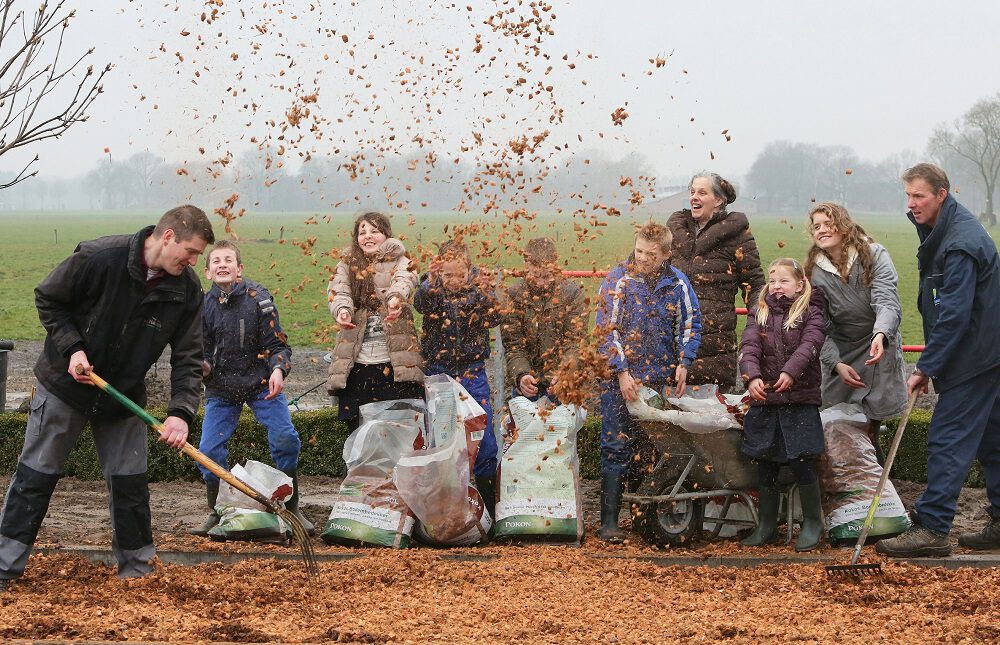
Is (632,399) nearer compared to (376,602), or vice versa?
(376,602)

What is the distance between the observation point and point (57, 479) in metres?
5.18

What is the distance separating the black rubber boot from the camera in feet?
20.9

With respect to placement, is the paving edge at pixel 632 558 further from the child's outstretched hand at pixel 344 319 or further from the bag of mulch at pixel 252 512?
the child's outstretched hand at pixel 344 319

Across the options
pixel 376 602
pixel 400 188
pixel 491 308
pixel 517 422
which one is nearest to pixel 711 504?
pixel 517 422

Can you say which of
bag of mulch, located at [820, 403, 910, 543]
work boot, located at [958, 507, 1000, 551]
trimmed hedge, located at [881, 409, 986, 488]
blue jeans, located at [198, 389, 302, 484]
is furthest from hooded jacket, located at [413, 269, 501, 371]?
trimmed hedge, located at [881, 409, 986, 488]

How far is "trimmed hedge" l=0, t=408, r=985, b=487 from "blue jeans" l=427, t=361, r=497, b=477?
144cm

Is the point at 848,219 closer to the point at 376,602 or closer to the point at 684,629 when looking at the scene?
the point at 684,629

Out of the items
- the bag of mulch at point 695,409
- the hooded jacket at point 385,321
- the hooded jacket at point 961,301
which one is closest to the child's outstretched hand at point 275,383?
the hooded jacket at point 385,321

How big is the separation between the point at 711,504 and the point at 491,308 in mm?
1668

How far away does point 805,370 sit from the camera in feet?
19.1

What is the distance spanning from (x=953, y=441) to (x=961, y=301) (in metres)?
0.73

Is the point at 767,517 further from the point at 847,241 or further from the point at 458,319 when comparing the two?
the point at 458,319

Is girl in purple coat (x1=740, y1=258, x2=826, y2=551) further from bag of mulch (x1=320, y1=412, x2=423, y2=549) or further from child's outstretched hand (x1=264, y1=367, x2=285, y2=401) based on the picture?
child's outstretched hand (x1=264, y1=367, x2=285, y2=401)

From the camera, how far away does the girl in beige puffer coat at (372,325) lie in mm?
6312
